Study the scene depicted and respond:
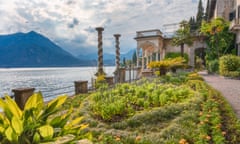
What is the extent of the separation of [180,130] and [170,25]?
2115 centimetres

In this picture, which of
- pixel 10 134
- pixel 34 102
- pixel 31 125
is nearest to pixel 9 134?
pixel 10 134

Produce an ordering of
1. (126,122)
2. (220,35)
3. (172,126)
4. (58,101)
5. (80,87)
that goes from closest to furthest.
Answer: (58,101) → (172,126) → (126,122) → (80,87) → (220,35)

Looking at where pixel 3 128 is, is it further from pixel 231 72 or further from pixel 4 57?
pixel 4 57

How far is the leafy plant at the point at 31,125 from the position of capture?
4.31ft

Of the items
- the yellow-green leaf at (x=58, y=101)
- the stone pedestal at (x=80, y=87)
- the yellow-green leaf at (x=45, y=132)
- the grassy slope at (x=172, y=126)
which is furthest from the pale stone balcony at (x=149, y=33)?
Result: the yellow-green leaf at (x=45, y=132)

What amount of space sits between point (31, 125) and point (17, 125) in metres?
0.09

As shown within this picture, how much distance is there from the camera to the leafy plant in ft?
4.31

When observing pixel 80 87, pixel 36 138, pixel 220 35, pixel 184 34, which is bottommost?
pixel 80 87

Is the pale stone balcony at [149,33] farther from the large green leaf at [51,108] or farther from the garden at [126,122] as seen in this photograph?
the large green leaf at [51,108]

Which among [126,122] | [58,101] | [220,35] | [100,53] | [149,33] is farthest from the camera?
[149,33]

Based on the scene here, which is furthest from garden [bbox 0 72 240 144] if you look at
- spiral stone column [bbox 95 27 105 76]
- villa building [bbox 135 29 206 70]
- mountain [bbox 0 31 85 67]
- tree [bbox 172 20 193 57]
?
mountain [bbox 0 31 85 67]

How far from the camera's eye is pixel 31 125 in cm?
137

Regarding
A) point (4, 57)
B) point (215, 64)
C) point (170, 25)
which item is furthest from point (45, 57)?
point (215, 64)

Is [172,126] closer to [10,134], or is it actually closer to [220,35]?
[10,134]
